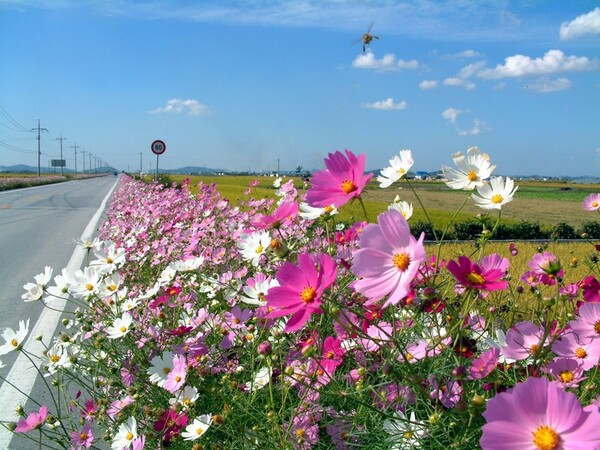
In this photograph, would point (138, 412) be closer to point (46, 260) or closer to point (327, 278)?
point (327, 278)

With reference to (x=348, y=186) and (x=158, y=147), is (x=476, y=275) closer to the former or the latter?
(x=348, y=186)

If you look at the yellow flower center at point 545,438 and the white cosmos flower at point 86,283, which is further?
the white cosmos flower at point 86,283

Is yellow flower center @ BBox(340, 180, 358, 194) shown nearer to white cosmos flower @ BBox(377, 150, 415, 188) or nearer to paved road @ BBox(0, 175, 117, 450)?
white cosmos flower @ BBox(377, 150, 415, 188)

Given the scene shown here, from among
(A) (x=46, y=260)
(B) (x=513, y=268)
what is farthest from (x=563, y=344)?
(A) (x=46, y=260)

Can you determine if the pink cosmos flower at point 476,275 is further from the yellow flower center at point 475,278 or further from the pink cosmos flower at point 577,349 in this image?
the pink cosmos flower at point 577,349

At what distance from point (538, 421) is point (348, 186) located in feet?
1.61

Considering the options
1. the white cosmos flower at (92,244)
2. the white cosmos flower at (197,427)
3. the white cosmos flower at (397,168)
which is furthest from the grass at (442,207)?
the white cosmos flower at (92,244)

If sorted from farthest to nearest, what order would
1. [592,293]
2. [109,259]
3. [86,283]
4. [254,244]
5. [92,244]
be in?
1. [92,244]
2. [109,259]
3. [86,283]
4. [254,244]
5. [592,293]

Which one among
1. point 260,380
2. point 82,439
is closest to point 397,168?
point 260,380

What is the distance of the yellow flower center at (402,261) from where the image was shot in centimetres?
84

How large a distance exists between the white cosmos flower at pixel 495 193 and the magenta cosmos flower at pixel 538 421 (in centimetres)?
57

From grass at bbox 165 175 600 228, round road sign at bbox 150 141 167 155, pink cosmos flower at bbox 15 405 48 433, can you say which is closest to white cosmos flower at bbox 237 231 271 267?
grass at bbox 165 175 600 228

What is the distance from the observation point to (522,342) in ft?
3.91

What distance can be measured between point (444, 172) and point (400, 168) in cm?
18
